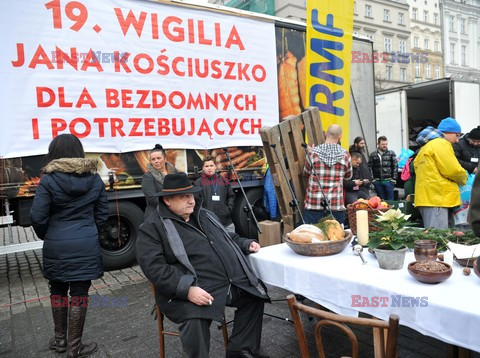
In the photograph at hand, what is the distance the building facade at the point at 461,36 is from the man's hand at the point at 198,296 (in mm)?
48082

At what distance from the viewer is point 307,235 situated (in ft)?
8.62

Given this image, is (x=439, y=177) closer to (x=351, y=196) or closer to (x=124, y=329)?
(x=351, y=196)

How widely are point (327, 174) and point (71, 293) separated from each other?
2.73m

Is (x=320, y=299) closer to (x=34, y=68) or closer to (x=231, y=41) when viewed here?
(x=34, y=68)

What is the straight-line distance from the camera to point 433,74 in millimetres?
42938

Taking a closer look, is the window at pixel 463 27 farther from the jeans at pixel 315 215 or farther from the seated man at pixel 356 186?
the jeans at pixel 315 215

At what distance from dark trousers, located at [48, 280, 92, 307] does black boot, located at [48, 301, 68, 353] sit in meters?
0.05

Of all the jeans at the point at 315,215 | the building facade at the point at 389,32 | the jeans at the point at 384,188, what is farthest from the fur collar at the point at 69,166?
the building facade at the point at 389,32

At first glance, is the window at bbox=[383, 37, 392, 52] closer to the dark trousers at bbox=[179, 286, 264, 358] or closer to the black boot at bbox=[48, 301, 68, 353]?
the dark trousers at bbox=[179, 286, 264, 358]

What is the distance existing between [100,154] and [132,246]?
1358 millimetres

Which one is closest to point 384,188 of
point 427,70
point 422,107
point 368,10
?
point 422,107

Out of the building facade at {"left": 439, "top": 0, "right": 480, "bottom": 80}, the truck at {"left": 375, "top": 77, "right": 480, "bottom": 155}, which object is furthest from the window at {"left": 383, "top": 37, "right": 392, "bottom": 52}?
the truck at {"left": 375, "top": 77, "right": 480, "bottom": 155}

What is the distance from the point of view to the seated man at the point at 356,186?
5.41 m

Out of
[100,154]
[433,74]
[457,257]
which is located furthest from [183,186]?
[433,74]
